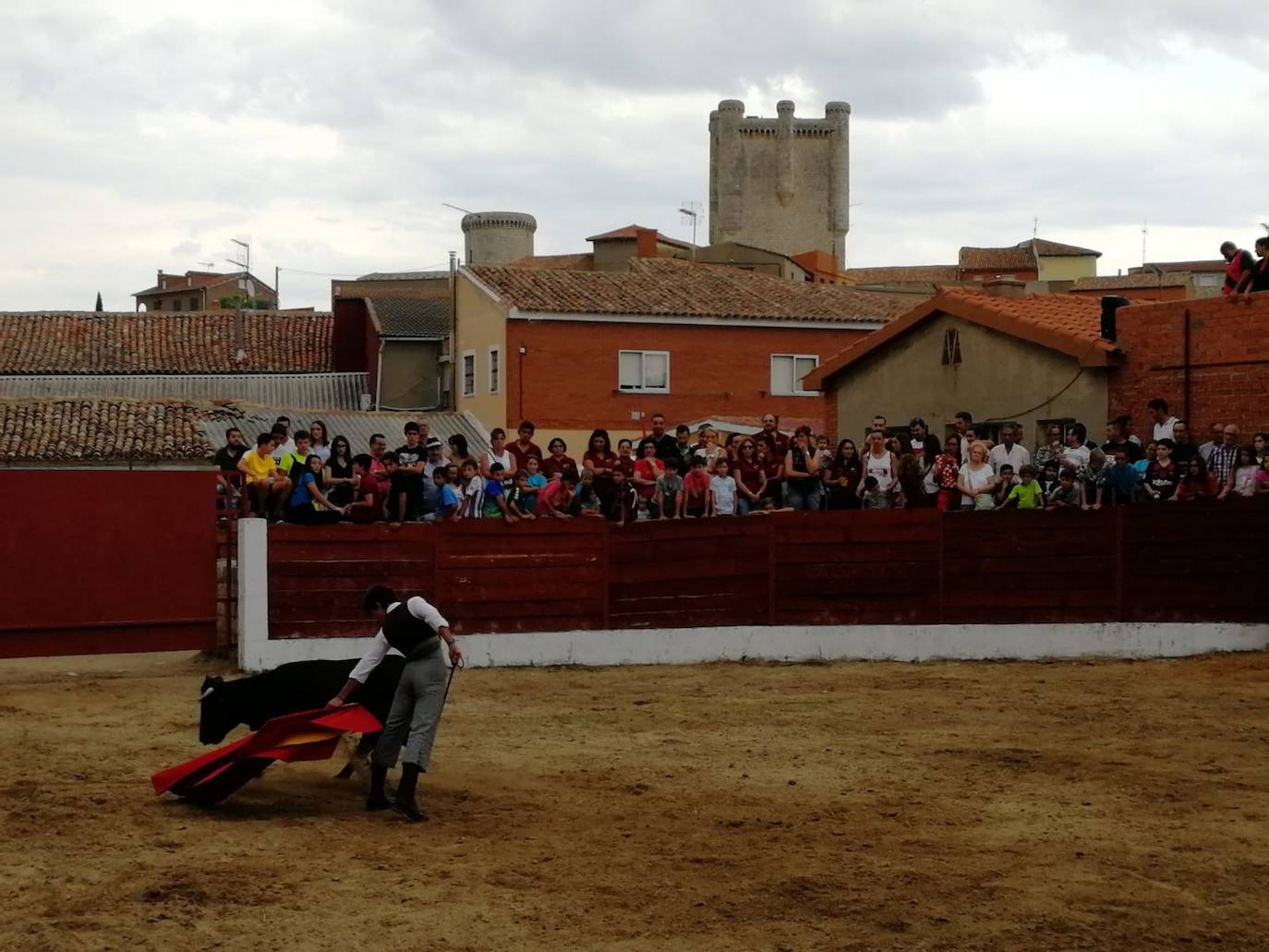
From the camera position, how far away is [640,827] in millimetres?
9195

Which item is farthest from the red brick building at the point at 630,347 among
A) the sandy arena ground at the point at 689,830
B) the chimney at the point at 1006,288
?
the sandy arena ground at the point at 689,830

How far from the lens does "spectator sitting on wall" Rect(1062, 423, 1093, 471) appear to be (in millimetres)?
16516

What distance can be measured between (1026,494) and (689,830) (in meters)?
8.54

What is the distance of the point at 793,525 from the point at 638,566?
5.04ft

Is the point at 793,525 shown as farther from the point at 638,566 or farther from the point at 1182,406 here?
the point at 1182,406

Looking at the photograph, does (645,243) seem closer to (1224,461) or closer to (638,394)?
(638,394)

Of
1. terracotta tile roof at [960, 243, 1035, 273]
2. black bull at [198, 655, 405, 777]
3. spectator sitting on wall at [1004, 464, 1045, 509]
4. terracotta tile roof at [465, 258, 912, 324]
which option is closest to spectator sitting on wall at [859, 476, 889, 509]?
spectator sitting on wall at [1004, 464, 1045, 509]

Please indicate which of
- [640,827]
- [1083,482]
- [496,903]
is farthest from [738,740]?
[1083,482]

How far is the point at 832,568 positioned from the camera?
Answer: 1681cm

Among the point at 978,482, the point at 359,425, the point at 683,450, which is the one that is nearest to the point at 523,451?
the point at 683,450

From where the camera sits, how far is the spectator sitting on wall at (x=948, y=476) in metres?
16.8

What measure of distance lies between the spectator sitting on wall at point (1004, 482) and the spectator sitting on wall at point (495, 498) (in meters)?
4.61

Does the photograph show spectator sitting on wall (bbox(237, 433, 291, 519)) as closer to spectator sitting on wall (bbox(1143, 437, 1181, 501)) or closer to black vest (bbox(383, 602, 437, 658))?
black vest (bbox(383, 602, 437, 658))

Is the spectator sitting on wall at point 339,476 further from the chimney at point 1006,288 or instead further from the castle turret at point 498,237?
the castle turret at point 498,237
